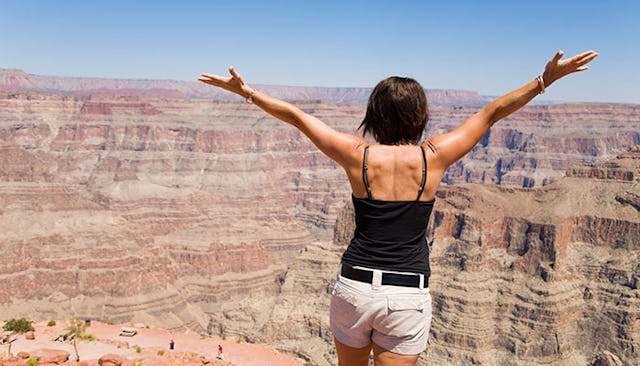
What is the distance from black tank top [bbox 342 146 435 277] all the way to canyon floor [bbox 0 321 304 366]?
9482mm

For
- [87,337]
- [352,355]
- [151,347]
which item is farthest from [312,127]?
[87,337]

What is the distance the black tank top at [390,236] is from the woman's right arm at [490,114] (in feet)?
0.58

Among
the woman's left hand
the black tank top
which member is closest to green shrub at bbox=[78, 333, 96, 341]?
the woman's left hand

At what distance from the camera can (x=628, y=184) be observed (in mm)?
60406

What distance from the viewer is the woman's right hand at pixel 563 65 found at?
4.54 meters

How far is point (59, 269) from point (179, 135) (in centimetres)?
9151

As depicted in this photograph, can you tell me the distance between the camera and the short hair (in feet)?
14.2

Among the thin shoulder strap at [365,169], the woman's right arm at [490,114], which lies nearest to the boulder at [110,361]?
the thin shoulder strap at [365,169]

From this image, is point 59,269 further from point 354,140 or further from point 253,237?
point 354,140

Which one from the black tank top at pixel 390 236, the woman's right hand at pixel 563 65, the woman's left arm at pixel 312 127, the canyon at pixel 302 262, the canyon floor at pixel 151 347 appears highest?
the woman's right hand at pixel 563 65

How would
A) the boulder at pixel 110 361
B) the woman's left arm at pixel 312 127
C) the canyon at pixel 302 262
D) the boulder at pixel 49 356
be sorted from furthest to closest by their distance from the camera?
the canyon at pixel 302 262 < the boulder at pixel 49 356 < the boulder at pixel 110 361 < the woman's left arm at pixel 312 127

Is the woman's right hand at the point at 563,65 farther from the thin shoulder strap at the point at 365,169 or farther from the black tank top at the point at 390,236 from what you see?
the thin shoulder strap at the point at 365,169

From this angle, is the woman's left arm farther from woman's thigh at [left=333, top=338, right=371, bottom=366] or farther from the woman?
woman's thigh at [left=333, top=338, right=371, bottom=366]

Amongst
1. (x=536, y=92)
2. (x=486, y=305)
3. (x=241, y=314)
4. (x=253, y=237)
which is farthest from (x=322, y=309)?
(x=536, y=92)
